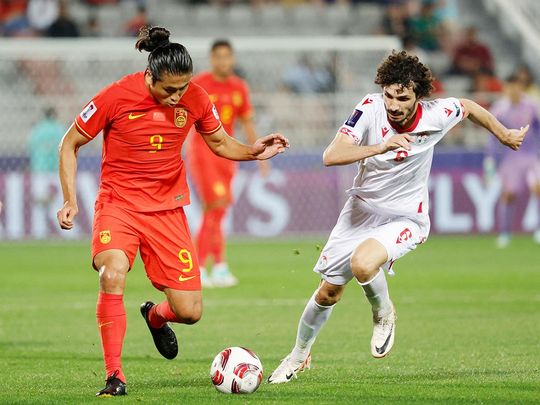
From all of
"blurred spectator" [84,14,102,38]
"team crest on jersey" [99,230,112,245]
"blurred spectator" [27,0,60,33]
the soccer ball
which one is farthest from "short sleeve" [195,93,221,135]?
"blurred spectator" [84,14,102,38]

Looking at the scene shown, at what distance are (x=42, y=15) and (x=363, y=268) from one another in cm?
1697

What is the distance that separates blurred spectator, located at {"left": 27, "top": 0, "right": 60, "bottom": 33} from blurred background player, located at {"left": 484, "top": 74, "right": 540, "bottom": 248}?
8.41m

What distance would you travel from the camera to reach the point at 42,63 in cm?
2091

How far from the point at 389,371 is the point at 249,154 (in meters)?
1.70

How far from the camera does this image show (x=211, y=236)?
1434 centimetres

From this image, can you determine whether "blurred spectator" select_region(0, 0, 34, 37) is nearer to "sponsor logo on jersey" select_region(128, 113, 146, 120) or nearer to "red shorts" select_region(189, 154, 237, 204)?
"red shorts" select_region(189, 154, 237, 204)

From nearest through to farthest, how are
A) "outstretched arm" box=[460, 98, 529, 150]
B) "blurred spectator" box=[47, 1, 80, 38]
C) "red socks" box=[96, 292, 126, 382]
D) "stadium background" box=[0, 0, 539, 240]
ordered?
"red socks" box=[96, 292, 126, 382], "outstretched arm" box=[460, 98, 529, 150], "stadium background" box=[0, 0, 539, 240], "blurred spectator" box=[47, 1, 80, 38]

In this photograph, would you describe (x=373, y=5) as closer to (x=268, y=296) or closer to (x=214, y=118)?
(x=268, y=296)

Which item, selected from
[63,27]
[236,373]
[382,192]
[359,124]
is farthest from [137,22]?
[236,373]

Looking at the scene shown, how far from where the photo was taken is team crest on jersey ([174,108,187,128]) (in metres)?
7.85

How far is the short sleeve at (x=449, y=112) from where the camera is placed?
8242 mm

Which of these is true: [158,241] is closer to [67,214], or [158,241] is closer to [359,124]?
[67,214]

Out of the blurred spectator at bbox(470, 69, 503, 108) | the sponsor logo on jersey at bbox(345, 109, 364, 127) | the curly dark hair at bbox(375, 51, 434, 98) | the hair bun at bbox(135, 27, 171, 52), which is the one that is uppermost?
the hair bun at bbox(135, 27, 171, 52)

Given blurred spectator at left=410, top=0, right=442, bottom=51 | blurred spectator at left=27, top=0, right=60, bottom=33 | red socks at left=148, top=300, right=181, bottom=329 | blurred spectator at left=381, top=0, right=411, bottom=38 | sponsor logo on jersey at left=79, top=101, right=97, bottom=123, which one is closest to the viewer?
sponsor logo on jersey at left=79, top=101, right=97, bottom=123
